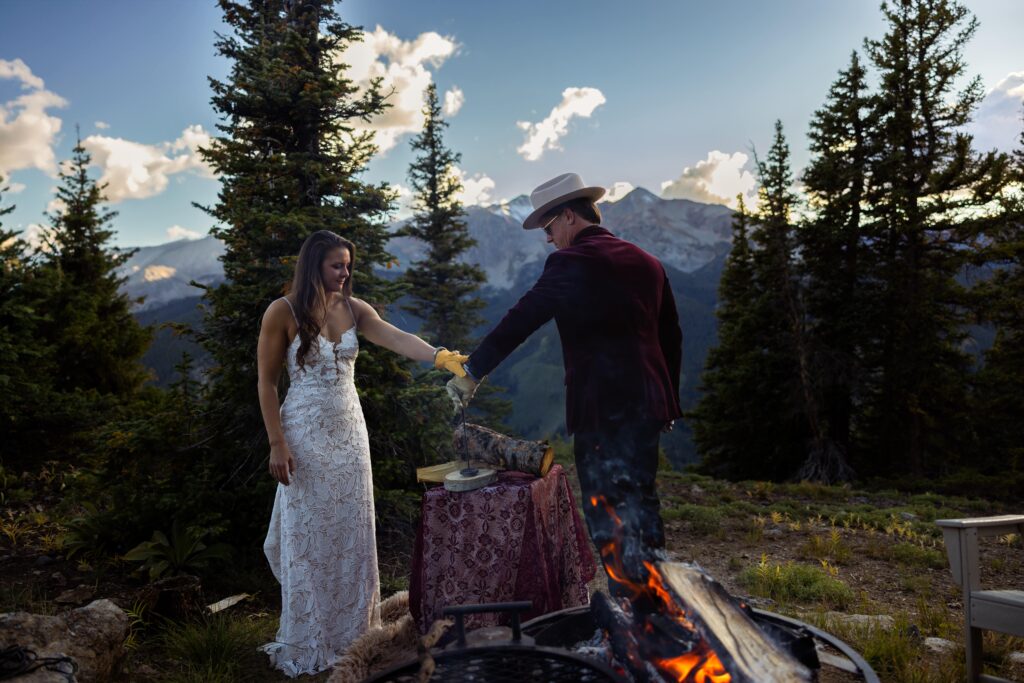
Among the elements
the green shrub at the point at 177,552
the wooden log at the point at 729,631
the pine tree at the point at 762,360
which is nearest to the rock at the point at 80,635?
the green shrub at the point at 177,552

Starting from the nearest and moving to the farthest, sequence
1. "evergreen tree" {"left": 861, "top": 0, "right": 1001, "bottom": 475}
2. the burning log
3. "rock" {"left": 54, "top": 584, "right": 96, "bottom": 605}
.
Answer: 1. the burning log
2. "rock" {"left": 54, "top": 584, "right": 96, "bottom": 605}
3. "evergreen tree" {"left": 861, "top": 0, "right": 1001, "bottom": 475}

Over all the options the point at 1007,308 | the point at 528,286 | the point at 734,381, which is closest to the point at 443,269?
the point at 734,381

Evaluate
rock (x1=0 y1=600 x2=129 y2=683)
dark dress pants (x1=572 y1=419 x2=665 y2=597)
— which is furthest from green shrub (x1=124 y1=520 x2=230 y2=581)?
dark dress pants (x1=572 y1=419 x2=665 y2=597)

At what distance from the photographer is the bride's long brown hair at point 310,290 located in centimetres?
370

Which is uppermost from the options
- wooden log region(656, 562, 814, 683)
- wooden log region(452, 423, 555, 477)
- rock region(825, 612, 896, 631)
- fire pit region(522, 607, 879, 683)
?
wooden log region(452, 423, 555, 477)

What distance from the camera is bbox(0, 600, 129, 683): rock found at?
10.9 ft

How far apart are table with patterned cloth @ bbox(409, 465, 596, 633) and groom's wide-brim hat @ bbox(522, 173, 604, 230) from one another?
1.52m

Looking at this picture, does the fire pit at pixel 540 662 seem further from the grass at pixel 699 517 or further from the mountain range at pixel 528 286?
the mountain range at pixel 528 286

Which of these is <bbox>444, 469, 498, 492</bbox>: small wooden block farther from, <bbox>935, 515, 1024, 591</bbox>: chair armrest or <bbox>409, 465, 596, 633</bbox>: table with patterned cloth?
<bbox>935, 515, 1024, 591</bbox>: chair armrest

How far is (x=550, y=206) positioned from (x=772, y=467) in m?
20.6

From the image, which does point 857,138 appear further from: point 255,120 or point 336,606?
point 336,606

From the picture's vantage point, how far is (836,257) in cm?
1994

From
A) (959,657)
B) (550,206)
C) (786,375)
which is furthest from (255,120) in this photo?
(786,375)

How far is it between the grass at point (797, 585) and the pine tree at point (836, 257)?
14.0 m
